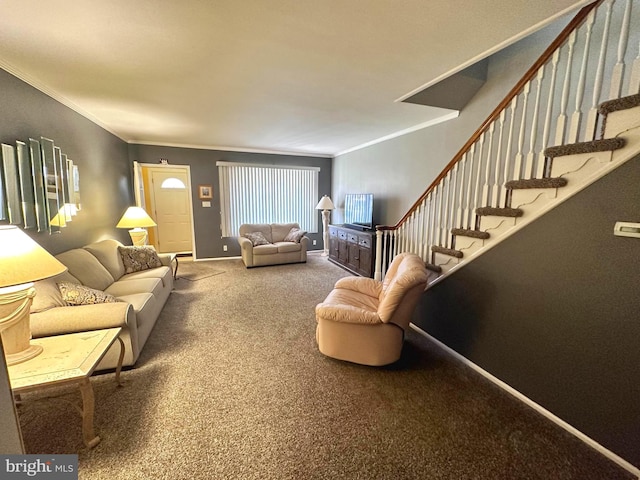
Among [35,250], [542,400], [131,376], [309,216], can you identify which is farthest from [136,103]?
[542,400]

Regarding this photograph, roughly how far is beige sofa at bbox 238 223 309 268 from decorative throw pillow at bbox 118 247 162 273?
173 centimetres

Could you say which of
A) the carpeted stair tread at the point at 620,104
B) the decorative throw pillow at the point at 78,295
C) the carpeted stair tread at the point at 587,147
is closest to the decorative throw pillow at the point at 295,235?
the decorative throw pillow at the point at 78,295

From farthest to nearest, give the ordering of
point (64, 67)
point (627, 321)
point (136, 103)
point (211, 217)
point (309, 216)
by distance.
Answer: point (309, 216) → point (211, 217) → point (136, 103) → point (64, 67) → point (627, 321)

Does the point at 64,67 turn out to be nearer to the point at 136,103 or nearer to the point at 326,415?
the point at 136,103

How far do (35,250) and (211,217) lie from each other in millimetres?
4529

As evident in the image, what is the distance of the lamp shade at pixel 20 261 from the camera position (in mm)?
1374

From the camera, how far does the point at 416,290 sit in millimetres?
2119

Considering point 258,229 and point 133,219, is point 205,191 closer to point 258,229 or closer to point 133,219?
point 258,229

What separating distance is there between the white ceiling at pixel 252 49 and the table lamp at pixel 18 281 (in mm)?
1339

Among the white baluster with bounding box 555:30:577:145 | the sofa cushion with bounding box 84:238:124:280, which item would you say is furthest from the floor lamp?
the white baluster with bounding box 555:30:577:145

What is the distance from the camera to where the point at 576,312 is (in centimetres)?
162

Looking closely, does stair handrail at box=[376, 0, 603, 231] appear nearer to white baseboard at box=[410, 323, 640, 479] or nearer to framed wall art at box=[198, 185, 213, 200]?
white baseboard at box=[410, 323, 640, 479]

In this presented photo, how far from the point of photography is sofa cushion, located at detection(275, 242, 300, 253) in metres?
5.52

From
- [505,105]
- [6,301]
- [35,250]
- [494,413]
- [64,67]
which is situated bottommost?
Result: [494,413]
